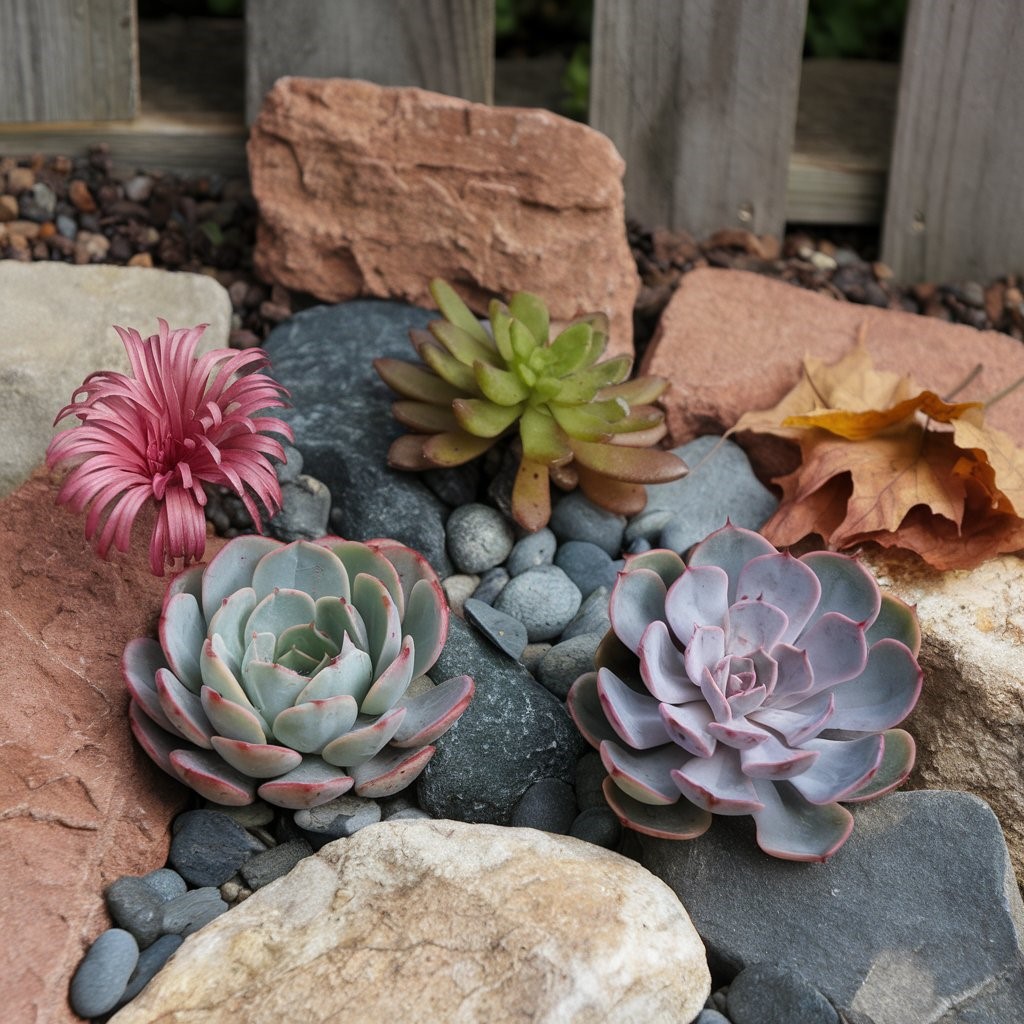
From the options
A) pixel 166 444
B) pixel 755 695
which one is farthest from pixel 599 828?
pixel 166 444

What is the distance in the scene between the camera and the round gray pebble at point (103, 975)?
2.05 meters

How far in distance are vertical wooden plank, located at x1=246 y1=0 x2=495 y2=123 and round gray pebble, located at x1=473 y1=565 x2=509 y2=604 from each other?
1.59 m

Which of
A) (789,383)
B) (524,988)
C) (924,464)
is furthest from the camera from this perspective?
(789,383)

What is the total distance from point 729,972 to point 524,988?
1.49 feet

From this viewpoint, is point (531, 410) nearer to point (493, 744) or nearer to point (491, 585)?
point (491, 585)

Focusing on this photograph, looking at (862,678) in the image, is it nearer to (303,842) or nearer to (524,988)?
(524,988)

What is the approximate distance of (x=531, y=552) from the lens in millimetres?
3006

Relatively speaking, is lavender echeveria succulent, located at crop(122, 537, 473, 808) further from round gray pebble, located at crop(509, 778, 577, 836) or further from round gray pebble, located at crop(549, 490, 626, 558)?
round gray pebble, located at crop(549, 490, 626, 558)

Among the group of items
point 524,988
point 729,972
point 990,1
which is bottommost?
point 729,972

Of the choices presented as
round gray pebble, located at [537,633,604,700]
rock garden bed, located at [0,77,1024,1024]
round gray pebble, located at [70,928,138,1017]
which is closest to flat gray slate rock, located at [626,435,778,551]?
rock garden bed, located at [0,77,1024,1024]

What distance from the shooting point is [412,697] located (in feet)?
8.13

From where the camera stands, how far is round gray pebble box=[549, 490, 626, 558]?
3062 millimetres

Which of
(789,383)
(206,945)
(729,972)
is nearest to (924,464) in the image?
(789,383)

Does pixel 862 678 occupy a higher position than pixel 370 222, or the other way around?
pixel 370 222
